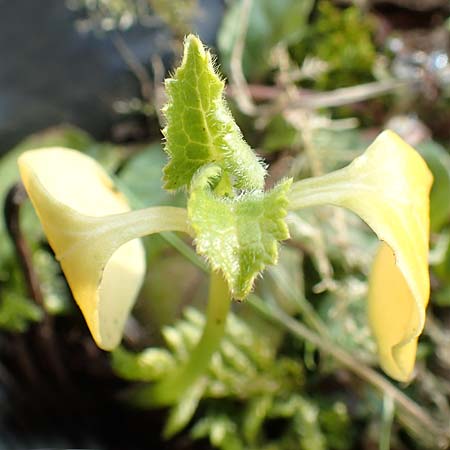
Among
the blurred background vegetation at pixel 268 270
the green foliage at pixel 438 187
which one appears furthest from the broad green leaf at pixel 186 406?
the green foliage at pixel 438 187

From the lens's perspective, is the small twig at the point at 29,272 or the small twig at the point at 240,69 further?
the small twig at the point at 240,69

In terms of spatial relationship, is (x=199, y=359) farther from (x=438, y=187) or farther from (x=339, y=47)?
(x=339, y=47)

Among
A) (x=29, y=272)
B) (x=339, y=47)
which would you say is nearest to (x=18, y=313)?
(x=29, y=272)

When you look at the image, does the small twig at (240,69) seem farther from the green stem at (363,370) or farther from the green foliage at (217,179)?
the green foliage at (217,179)

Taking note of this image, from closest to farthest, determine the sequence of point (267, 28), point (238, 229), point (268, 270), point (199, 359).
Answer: point (238, 229)
point (199, 359)
point (268, 270)
point (267, 28)

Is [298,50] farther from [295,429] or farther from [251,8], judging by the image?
[295,429]
